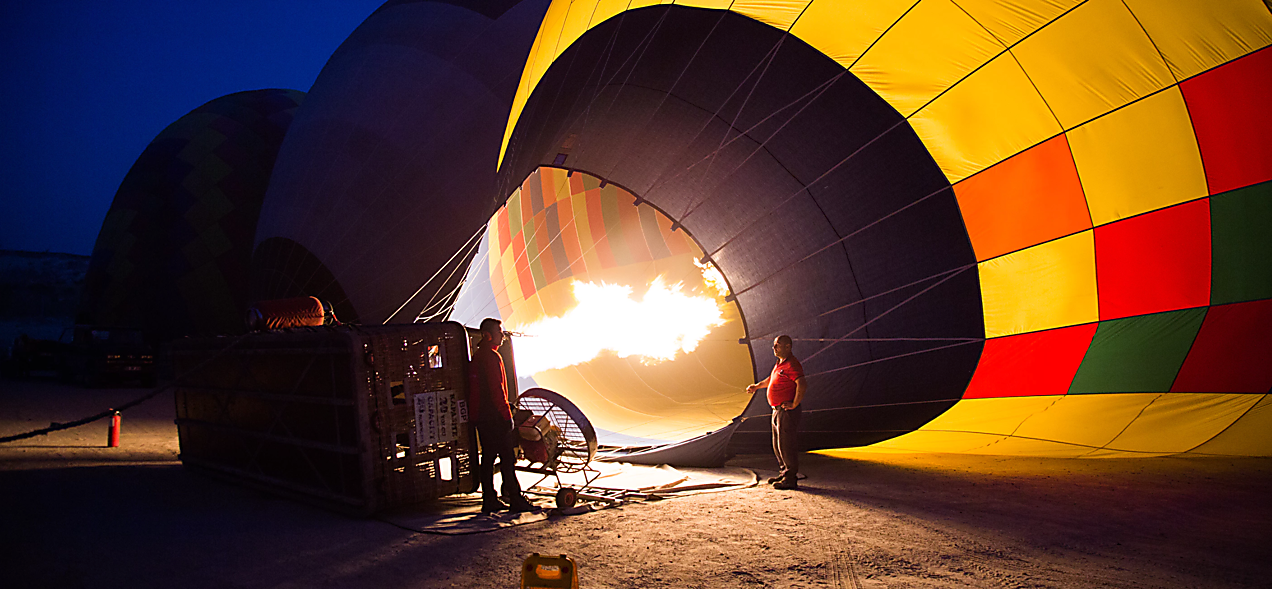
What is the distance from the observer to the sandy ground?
2.81 m

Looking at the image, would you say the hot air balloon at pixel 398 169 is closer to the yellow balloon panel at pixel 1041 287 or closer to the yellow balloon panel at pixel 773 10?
the yellow balloon panel at pixel 773 10

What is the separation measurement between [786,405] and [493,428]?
1942mm

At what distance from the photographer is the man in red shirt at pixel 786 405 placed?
4617 mm

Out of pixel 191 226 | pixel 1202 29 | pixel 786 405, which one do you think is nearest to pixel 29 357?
pixel 191 226

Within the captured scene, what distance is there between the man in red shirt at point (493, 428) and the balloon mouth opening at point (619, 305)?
356 cm

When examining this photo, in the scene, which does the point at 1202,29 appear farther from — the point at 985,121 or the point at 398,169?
the point at 398,169

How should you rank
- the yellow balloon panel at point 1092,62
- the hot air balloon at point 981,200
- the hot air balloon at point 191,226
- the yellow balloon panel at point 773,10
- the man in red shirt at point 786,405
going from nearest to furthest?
the yellow balloon panel at point 1092,62 → the hot air balloon at point 981,200 → the yellow balloon panel at point 773,10 → the man in red shirt at point 786,405 → the hot air balloon at point 191,226

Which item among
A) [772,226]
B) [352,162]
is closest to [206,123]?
[352,162]

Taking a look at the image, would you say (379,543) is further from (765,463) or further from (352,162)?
(352,162)

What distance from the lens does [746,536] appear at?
11.2 feet

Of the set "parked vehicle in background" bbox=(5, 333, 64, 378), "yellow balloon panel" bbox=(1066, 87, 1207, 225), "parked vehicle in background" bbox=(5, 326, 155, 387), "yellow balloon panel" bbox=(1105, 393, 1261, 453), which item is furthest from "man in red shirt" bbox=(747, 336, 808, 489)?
"parked vehicle in background" bbox=(5, 333, 64, 378)

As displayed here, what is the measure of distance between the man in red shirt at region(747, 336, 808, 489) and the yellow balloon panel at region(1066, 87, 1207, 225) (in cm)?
199

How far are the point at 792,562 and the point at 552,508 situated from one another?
160cm

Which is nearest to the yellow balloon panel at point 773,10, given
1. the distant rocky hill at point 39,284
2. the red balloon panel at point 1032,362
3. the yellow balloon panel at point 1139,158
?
the yellow balloon panel at point 1139,158
